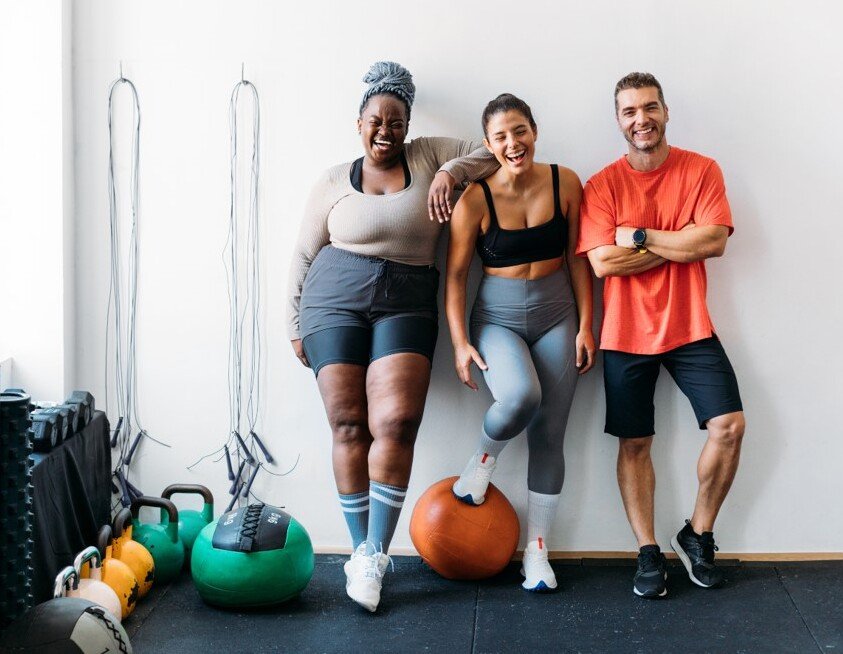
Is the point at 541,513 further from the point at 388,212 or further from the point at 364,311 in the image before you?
the point at 388,212

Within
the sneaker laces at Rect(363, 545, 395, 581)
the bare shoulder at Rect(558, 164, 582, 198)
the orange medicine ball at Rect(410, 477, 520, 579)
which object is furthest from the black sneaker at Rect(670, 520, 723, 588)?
the bare shoulder at Rect(558, 164, 582, 198)

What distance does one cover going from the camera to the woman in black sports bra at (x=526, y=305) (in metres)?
3.24

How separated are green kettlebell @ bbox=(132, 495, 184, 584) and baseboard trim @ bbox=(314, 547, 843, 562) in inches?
22.0

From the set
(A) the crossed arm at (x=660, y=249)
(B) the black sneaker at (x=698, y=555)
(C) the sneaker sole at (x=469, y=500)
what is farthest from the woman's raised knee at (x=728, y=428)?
(C) the sneaker sole at (x=469, y=500)

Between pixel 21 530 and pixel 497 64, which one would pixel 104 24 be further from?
pixel 21 530

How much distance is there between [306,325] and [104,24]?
1317mm

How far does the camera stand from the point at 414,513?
10.9 feet

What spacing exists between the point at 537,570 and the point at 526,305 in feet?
2.93

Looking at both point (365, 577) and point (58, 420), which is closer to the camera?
point (58, 420)

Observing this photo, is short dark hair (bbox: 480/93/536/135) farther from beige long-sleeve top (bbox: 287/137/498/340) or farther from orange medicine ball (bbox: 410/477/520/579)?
orange medicine ball (bbox: 410/477/520/579)

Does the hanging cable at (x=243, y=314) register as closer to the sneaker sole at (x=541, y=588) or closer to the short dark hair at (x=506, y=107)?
the short dark hair at (x=506, y=107)

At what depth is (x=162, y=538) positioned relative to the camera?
128 inches

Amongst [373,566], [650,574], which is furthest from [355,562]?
[650,574]

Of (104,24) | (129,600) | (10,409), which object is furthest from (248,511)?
(104,24)
